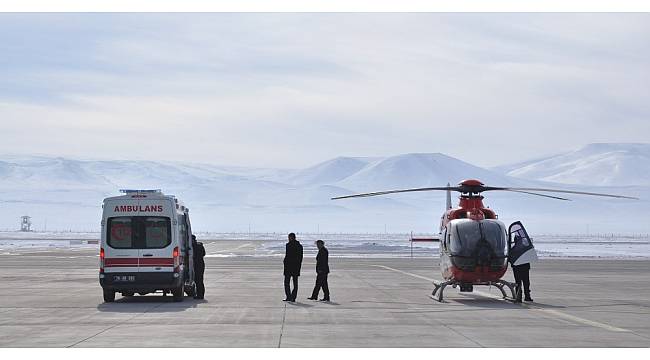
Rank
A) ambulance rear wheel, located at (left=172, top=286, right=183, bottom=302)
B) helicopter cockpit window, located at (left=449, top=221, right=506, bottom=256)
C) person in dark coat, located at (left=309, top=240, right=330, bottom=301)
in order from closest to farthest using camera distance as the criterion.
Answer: ambulance rear wheel, located at (left=172, top=286, right=183, bottom=302), helicopter cockpit window, located at (left=449, top=221, right=506, bottom=256), person in dark coat, located at (left=309, top=240, right=330, bottom=301)

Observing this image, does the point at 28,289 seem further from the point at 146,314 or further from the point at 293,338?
the point at 293,338

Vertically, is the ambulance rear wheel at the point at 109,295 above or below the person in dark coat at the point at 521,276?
below

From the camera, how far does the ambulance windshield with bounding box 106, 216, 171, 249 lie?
2800 centimetres

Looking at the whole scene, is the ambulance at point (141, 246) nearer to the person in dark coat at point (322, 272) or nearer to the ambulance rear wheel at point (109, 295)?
the ambulance rear wheel at point (109, 295)

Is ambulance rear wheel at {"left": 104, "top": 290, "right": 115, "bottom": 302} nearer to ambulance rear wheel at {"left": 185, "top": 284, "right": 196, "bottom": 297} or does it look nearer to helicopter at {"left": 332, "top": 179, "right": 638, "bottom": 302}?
ambulance rear wheel at {"left": 185, "top": 284, "right": 196, "bottom": 297}

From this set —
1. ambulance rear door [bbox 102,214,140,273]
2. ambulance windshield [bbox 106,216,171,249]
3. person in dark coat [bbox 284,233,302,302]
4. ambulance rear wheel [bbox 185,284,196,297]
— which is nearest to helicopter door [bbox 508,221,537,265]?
person in dark coat [bbox 284,233,302,302]

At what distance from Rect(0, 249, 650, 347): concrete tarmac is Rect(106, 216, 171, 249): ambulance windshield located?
5.03 feet

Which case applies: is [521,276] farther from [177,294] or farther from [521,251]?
[177,294]

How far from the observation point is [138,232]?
92.3 feet

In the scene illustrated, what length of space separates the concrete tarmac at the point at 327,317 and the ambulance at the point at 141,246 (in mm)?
621

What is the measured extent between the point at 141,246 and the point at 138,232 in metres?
0.40

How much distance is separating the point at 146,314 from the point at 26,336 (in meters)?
5.33

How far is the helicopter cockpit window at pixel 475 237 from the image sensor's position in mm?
28906

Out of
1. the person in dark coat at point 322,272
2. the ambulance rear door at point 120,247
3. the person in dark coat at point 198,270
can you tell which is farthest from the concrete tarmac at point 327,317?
the ambulance rear door at point 120,247
